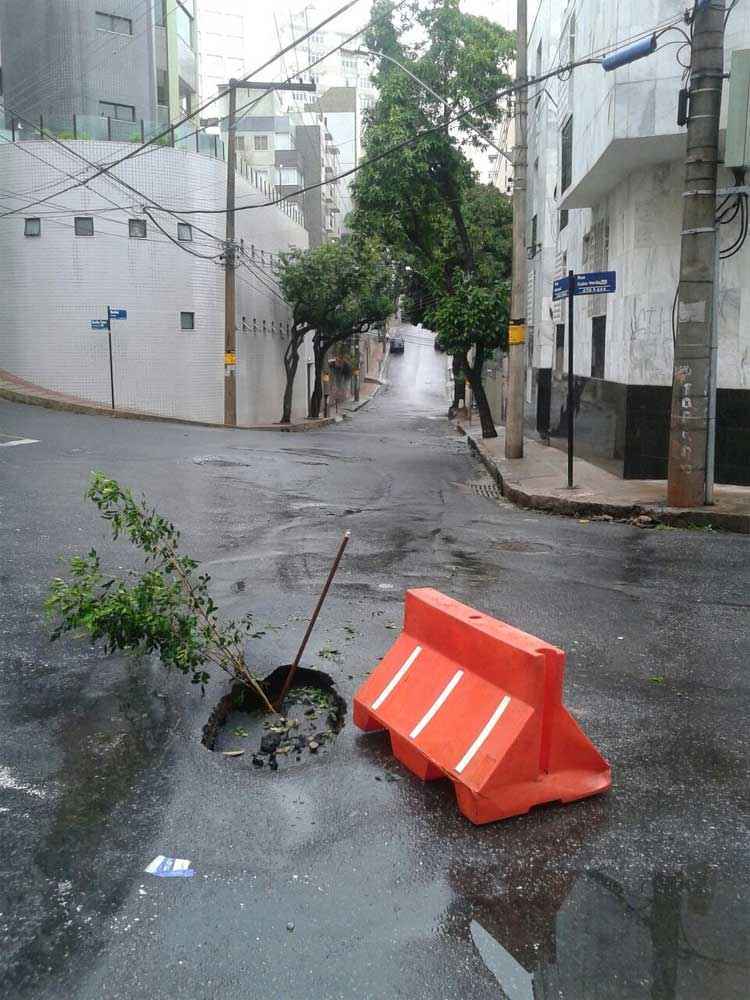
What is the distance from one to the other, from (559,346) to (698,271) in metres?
12.0

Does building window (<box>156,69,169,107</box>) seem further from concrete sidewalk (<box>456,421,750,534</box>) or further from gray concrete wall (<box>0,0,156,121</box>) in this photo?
concrete sidewalk (<box>456,421,750,534</box>)

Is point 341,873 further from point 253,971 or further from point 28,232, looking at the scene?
point 28,232

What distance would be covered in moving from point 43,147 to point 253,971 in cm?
3183

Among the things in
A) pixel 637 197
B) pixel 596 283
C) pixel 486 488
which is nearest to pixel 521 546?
pixel 596 283

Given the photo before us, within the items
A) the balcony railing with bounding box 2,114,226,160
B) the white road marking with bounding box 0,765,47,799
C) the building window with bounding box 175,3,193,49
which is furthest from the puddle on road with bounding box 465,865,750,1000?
the building window with bounding box 175,3,193,49

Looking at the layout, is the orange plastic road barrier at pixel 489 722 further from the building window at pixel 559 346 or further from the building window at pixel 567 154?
the building window at pixel 559 346

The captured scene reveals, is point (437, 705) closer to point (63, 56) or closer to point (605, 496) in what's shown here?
point (605, 496)

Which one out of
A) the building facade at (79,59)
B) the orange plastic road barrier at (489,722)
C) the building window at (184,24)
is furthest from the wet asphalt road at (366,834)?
the building window at (184,24)

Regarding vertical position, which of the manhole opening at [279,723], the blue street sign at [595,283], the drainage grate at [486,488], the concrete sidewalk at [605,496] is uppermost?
the blue street sign at [595,283]

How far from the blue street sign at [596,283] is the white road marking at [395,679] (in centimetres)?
844

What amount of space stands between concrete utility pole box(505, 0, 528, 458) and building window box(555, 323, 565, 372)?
13.5ft

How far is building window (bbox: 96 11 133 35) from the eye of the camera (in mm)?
33688

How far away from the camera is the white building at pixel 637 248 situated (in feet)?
40.2

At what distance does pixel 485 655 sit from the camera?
4.38 m
